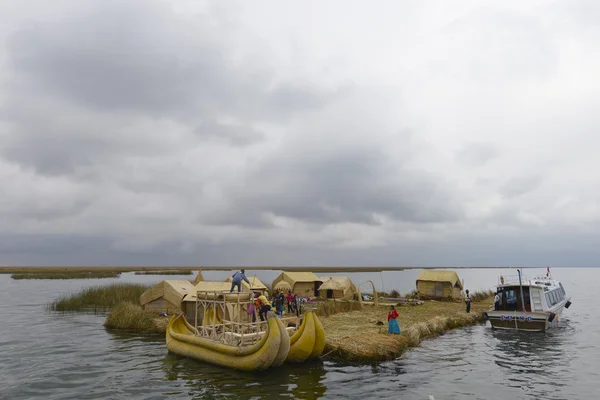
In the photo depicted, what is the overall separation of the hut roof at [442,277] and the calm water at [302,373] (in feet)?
60.7

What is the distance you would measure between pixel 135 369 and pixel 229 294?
5847mm

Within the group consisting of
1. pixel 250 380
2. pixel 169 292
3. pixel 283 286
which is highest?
pixel 169 292

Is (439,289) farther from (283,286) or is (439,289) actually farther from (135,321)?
(135,321)

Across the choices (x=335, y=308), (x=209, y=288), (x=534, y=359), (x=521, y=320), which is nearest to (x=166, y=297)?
(x=209, y=288)

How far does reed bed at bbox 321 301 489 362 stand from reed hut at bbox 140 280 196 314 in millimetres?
11976

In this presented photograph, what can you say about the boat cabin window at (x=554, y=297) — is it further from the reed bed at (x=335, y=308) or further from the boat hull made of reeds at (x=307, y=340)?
the boat hull made of reeds at (x=307, y=340)

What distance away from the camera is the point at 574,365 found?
21.9m

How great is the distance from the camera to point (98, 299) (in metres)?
→ 43.3

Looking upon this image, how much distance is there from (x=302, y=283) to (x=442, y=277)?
17.0m

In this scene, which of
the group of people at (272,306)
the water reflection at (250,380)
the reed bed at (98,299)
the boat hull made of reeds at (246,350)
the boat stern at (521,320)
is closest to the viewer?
the water reflection at (250,380)

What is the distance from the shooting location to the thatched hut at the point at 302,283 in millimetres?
49281

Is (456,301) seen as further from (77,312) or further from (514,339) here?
(77,312)

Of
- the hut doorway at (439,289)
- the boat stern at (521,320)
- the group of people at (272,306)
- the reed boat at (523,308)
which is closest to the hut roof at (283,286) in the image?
the group of people at (272,306)

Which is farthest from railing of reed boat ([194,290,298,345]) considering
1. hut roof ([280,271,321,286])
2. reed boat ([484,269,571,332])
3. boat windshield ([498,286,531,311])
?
hut roof ([280,271,321,286])
